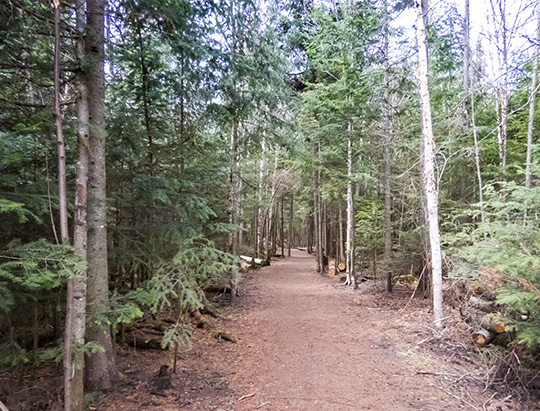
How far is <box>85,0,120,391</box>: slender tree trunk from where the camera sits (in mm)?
4234

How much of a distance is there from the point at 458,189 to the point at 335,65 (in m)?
6.65

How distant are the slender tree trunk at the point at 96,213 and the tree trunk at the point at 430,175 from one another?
6863 mm

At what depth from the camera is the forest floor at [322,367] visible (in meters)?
4.39

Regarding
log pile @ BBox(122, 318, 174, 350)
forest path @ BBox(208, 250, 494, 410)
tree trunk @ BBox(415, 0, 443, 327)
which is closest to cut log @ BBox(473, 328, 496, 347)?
tree trunk @ BBox(415, 0, 443, 327)

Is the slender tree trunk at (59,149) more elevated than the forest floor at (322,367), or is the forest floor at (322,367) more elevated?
the slender tree trunk at (59,149)

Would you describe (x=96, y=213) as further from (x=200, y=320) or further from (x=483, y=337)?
(x=483, y=337)

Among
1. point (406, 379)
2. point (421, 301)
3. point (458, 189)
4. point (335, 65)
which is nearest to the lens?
point (406, 379)

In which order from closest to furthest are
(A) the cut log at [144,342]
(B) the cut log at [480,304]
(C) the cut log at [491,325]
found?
(C) the cut log at [491,325] < (A) the cut log at [144,342] < (B) the cut log at [480,304]

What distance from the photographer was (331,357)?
597 cm

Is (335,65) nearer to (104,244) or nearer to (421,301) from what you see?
(421,301)

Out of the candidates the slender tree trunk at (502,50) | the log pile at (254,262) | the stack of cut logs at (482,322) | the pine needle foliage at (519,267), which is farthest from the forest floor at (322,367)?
the log pile at (254,262)

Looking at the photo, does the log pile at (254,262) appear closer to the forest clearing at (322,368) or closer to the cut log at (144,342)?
the forest clearing at (322,368)

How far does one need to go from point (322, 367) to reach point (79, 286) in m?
4.29

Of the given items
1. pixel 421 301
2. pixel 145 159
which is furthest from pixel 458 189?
pixel 145 159
